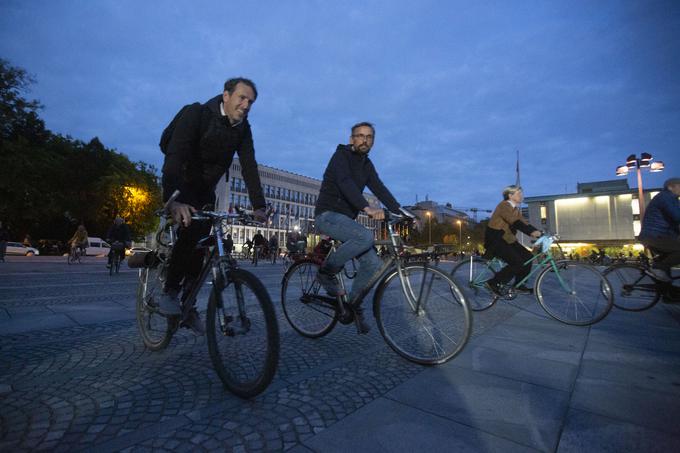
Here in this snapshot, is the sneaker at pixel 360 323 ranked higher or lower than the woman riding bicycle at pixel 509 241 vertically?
lower

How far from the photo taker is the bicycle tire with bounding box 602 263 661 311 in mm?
5055

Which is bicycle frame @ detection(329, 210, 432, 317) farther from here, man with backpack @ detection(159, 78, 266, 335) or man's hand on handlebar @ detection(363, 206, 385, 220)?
man with backpack @ detection(159, 78, 266, 335)

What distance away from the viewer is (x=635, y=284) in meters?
5.22

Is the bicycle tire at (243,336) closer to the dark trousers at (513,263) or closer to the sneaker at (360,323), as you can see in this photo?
the sneaker at (360,323)

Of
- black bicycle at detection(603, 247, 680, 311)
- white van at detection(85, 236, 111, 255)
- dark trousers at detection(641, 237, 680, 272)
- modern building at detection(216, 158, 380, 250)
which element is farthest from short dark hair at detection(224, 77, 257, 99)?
modern building at detection(216, 158, 380, 250)

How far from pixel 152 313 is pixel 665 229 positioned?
6.51 m

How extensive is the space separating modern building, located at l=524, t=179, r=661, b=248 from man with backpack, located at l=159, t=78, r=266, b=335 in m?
63.0

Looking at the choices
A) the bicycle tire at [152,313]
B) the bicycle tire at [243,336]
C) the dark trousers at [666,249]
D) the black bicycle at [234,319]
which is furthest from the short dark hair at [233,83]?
the dark trousers at [666,249]

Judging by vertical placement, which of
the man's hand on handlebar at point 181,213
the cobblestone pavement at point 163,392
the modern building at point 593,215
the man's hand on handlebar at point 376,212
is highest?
the modern building at point 593,215

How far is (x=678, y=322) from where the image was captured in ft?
14.6

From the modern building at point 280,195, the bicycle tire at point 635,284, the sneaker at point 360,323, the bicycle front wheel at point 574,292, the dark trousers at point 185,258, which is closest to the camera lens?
the dark trousers at point 185,258

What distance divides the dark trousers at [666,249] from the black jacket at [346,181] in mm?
4209

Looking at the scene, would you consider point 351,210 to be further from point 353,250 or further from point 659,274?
point 659,274

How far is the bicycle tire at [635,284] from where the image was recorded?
16.6ft
